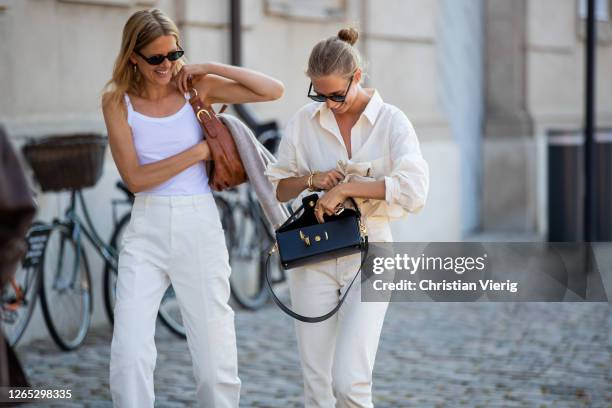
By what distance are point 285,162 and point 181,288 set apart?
26.3 inches

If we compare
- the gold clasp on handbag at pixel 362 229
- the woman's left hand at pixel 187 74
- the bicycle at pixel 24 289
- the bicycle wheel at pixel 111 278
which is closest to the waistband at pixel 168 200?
the woman's left hand at pixel 187 74

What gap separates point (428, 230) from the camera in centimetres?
1211

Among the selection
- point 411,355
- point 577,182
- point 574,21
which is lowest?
point 411,355

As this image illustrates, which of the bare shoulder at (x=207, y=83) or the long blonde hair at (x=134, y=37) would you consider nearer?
the long blonde hair at (x=134, y=37)

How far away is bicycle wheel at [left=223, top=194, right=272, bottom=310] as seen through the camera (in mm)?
8656

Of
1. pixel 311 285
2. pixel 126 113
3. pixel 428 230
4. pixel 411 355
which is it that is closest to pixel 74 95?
pixel 411 355

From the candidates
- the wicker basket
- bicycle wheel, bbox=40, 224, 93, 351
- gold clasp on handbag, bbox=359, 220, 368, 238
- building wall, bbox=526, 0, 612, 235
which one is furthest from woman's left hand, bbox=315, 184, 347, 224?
building wall, bbox=526, 0, 612, 235

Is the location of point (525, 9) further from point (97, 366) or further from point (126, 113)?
point (126, 113)

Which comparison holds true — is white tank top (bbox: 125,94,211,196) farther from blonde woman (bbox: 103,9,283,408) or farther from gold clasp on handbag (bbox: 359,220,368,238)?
gold clasp on handbag (bbox: 359,220,368,238)

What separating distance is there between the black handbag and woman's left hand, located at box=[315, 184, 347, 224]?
42 mm

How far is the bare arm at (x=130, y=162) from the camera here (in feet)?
14.6

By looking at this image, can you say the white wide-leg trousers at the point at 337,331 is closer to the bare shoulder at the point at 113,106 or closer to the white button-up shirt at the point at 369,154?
the white button-up shirt at the point at 369,154

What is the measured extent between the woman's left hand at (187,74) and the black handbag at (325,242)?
2.59ft

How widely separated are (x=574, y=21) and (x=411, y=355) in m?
8.94
